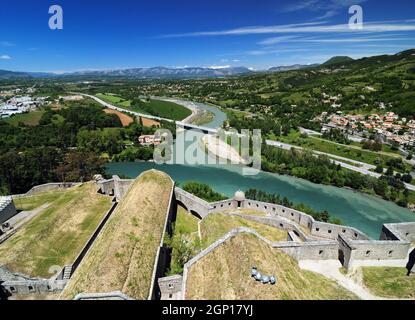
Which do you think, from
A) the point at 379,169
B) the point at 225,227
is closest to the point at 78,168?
the point at 225,227

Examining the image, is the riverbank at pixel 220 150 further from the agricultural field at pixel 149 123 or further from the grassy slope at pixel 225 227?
the grassy slope at pixel 225 227

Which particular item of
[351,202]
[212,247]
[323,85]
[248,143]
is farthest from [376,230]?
[323,85]

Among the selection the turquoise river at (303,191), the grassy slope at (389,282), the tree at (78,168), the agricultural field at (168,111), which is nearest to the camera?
the grassy slope at (389,282)

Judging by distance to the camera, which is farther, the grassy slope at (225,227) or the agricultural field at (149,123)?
the agricultural field at (149,123)

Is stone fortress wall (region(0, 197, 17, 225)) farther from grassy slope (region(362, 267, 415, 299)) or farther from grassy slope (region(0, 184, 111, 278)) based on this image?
grassy slope (region(362, 267, 415, 299))

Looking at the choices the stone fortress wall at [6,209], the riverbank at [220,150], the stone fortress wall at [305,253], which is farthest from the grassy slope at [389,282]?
the riverbank at [220,150]

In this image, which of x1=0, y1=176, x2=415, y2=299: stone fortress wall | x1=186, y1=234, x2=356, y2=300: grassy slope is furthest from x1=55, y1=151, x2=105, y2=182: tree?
x1=186, y1=234, x2=356, y2=300: grassy slope

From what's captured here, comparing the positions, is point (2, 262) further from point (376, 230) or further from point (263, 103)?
point (263, 103)
